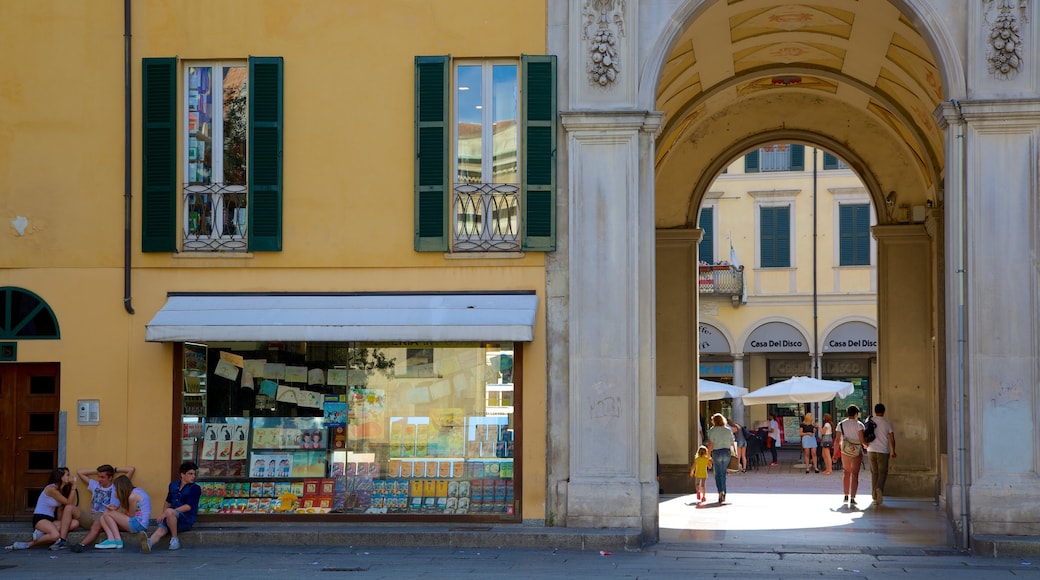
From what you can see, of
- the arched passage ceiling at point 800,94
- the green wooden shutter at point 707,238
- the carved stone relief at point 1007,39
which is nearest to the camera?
the carved stone relief at point 1007,39

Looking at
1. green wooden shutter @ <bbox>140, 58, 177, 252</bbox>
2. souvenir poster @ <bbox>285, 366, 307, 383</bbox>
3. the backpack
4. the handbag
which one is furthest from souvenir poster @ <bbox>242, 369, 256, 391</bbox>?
the backpack

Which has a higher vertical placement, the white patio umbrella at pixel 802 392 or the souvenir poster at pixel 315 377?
the souvenir poster at pixel 315 377

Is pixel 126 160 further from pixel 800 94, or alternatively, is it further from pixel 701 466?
pixel 800 94

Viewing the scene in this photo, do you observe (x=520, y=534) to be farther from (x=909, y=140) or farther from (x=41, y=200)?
(x=909, y=140)

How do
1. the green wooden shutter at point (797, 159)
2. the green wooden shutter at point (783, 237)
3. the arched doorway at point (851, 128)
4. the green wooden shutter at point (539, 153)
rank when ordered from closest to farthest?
the green wooden shutter at point (539, 153), the arched doorway at point (851, 128), the green wooden shutter at point (797, 159), the green wooden shutter at point (783, 237)

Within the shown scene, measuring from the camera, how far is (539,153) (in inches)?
640

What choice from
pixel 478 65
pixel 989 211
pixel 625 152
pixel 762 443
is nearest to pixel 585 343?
pixel 625 152

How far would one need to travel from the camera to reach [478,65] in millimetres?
16531

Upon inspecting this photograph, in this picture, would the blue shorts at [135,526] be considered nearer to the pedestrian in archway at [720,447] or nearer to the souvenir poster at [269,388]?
the souvenir poster at [269,388]

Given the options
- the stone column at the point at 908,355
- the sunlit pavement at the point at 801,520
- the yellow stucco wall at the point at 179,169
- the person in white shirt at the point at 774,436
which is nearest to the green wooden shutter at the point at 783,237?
the person in white shirt at the point at 774,436

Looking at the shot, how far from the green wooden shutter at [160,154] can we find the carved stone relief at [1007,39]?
9922 mm

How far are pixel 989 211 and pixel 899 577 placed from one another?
4.56 metres

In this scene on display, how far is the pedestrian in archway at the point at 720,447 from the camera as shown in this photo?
22016 mm

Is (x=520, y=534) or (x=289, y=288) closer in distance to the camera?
(x=520, y=534)
